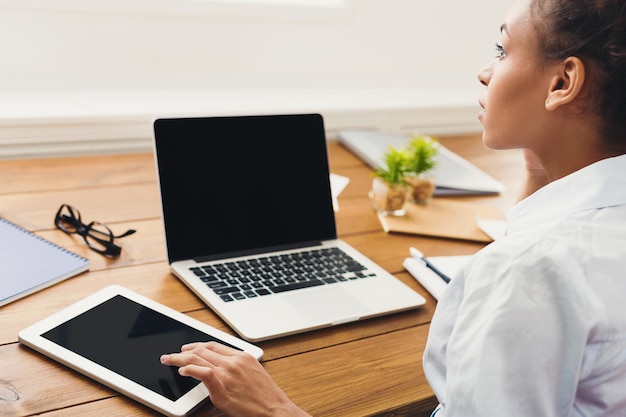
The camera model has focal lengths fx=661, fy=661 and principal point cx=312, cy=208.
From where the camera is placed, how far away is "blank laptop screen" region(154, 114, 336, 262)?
98cm

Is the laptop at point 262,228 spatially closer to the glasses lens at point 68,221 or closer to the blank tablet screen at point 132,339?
the blank tablet screen at point 132,339

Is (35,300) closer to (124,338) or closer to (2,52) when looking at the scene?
(124,338)

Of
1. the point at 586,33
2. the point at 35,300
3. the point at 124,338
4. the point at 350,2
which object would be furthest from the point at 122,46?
the point at 586,33

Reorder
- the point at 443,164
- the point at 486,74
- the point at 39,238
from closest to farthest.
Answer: the point at 486,74 < the point at 39,238 < the point at 443,164

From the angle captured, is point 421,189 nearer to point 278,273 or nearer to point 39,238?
point 278,273

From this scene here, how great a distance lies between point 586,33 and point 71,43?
1.22m

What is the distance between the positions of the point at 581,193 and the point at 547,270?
0.43ft

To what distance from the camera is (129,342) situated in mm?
759

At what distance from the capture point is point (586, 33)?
0.68m

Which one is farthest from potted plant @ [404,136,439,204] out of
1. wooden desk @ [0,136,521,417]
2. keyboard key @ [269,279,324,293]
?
keyboard key @ [269,279,324,293]

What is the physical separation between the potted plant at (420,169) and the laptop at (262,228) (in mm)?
251

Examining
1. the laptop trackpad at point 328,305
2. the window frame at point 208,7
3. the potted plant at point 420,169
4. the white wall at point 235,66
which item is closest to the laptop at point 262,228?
the laptop trackpad at point 328,305

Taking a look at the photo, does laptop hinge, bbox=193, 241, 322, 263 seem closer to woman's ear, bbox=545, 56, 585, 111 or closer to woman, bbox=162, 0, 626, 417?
woman, bbox=162, 0, 626, 417

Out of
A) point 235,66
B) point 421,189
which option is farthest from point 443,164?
point 235,66
